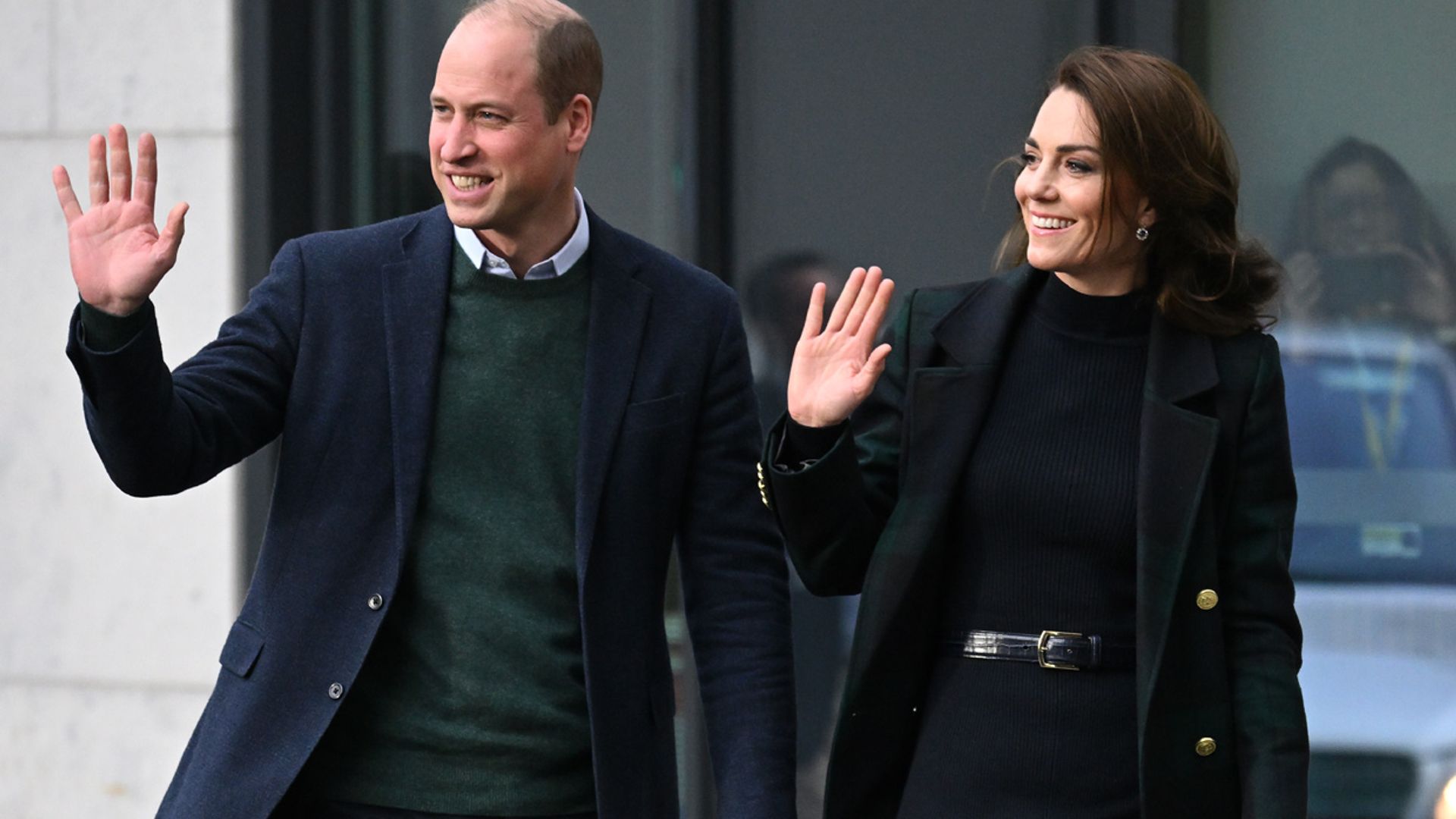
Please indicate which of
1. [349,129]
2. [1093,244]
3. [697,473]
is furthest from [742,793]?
[349,129]

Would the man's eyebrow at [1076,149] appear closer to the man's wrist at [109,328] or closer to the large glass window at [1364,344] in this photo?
the man's wrist at [109,328]

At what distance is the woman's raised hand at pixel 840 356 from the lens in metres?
3.11

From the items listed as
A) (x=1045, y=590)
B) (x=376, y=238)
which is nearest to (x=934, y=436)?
(x=1045, y=590)

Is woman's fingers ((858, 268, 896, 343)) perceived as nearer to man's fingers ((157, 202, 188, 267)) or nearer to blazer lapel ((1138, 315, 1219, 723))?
blazer lapel ((1138, 315, 1219, 723))

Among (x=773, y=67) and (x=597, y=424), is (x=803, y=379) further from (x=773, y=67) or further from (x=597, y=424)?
(x=773, y=67)

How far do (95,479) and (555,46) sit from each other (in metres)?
3.09

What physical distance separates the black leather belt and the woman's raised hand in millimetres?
445

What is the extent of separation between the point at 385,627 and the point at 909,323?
103 centimetres

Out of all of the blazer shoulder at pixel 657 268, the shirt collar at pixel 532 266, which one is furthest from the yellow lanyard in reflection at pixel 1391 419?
the shirt collar at pixel 532 266

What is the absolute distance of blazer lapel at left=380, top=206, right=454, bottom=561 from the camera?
3.13 meters

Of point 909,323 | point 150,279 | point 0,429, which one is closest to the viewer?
point 150,279

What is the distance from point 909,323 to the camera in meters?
3.39

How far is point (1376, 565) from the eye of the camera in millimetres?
4938

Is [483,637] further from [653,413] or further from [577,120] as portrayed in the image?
[577,120]
